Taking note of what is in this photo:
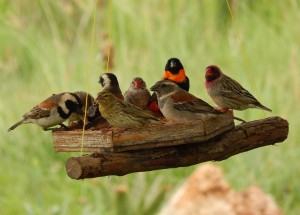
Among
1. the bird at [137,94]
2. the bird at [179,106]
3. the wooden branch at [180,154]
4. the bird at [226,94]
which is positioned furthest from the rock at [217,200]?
the bird at [179,106]

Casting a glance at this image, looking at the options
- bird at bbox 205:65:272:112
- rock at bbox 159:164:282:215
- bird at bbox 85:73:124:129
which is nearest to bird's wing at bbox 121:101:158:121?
bird at bbox 85:73:124:129

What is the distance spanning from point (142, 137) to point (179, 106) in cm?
29

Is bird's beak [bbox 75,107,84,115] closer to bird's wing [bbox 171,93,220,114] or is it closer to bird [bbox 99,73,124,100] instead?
bird [bbox 99,73,124,100]

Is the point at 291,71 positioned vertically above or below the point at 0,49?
below

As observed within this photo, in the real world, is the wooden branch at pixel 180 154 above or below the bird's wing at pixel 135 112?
below

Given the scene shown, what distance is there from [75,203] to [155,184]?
0.82m

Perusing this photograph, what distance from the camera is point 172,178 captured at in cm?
772

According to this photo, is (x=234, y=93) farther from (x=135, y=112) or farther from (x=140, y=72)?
(x=140, y=72)

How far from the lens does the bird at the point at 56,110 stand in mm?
3768

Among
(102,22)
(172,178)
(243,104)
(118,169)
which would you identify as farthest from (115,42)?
(118,169)

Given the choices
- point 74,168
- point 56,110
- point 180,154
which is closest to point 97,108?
point 56,110

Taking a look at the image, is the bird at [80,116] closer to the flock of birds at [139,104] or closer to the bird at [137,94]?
the flock of birds at [139,104]

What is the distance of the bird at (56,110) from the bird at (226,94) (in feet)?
2.42

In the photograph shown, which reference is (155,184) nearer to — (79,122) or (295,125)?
(295,125)
